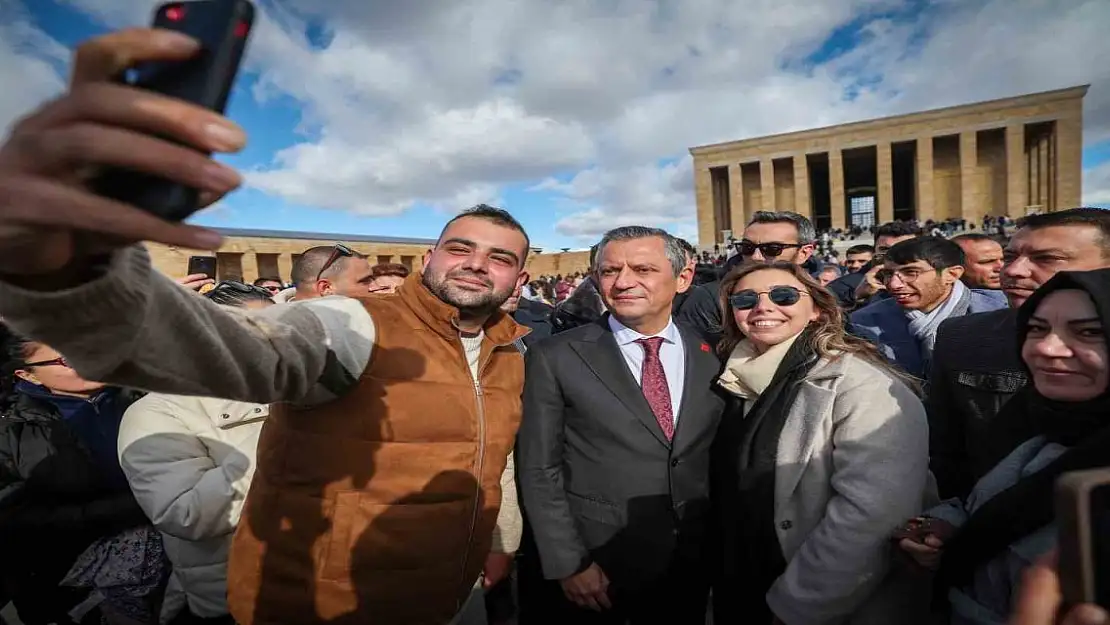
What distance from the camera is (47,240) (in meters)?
0.65

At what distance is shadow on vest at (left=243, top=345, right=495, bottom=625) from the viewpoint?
1.63 metres

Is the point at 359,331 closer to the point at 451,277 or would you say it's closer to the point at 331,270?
the point at 451,277

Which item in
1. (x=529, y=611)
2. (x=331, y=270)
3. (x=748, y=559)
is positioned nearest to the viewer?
(x=748, y=559)

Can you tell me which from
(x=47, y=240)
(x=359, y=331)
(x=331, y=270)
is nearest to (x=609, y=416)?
(x=359, y=331)

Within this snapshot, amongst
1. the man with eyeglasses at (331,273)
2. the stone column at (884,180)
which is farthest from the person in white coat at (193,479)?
the stone column at (884,180)

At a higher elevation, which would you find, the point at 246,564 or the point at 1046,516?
the point at 1046,516

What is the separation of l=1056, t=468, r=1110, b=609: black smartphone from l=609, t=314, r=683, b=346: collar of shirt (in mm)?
1902

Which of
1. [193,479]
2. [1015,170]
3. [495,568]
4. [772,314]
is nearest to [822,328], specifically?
[772,314]

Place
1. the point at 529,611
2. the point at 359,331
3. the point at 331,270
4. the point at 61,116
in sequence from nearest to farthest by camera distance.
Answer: the point at 61,116, the point at 359,331, the point at 529,611, the point at 331,270

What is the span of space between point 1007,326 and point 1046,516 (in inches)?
59.0

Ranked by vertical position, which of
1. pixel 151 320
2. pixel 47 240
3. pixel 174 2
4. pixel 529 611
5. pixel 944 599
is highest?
pixel 174 2

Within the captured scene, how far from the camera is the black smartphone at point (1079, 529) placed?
27.4 inches

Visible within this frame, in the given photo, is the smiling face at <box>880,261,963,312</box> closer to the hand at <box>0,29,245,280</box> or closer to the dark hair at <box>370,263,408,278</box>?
the hand at <box>0,29,245,280</box>

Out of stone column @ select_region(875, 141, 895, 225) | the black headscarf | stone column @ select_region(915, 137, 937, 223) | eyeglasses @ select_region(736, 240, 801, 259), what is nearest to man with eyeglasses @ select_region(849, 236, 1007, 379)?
eyeglasses @ select_region(736, 240, 801, 259)
